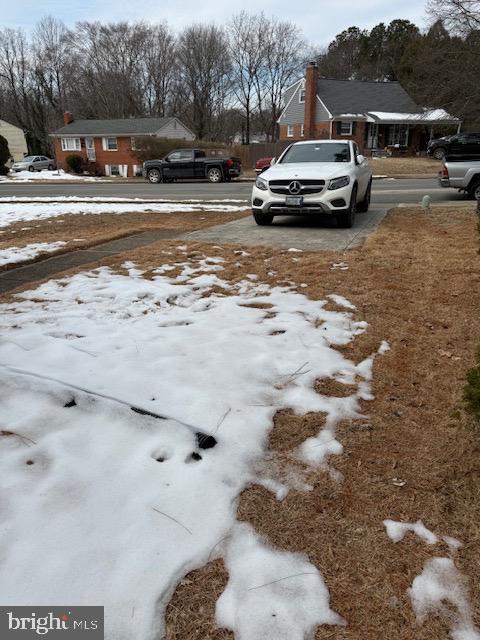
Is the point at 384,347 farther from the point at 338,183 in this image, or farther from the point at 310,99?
the point at 310,99

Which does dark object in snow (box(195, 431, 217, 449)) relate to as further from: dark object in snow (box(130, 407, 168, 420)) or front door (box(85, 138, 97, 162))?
front door (box(85, 138, 97, 162))

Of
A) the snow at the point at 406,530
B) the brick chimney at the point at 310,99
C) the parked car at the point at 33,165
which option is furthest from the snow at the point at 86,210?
the parked car at the point at 33,165

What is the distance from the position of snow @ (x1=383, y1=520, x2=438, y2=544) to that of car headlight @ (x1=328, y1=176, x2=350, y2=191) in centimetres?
698

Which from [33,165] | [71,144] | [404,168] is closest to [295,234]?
[404,168]

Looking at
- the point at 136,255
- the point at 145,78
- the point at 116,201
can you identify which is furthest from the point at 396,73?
the point at 136,255

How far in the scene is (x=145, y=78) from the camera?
59.0 meters

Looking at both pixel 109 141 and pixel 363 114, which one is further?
pixel 363 114

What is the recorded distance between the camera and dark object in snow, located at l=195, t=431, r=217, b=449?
2.42m

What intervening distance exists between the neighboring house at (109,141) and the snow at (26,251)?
101 ft

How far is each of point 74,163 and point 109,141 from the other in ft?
11.2

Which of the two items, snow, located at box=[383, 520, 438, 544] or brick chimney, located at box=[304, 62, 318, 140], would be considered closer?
snow, located at box=[383, 520, 438, 544]

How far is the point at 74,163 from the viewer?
38.8 m

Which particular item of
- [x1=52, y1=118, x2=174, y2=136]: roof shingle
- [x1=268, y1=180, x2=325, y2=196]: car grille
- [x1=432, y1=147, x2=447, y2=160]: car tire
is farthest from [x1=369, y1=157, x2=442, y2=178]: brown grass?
[x1=268, y1=180, x2=325, y2=196]: car grille

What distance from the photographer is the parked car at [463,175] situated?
12.9 meters
